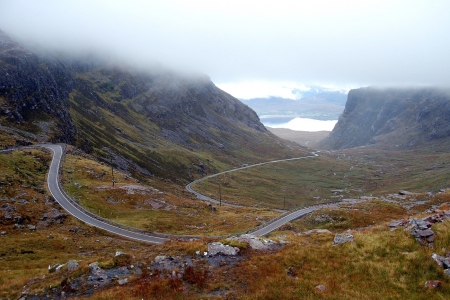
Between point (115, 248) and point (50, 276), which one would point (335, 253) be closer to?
point (50, 276)

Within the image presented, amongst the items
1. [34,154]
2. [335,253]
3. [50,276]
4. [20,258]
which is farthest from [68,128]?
[335,253]

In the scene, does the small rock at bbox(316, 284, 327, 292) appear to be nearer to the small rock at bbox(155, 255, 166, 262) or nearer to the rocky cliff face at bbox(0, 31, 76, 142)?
the small rock at bbox(155, 255, 166, 262)

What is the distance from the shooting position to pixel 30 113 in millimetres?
148250

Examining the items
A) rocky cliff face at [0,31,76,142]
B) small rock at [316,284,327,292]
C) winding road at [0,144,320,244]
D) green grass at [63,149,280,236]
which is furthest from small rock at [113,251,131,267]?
rocky cliff face at [0,31,76,142]

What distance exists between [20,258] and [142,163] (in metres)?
159

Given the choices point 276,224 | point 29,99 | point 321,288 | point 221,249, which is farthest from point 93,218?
point 29,99

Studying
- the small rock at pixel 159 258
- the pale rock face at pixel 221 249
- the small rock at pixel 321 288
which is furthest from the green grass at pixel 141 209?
the small rock at pixel 321 288

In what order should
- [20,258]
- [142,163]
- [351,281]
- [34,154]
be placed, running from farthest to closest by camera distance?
[142,163] < [34,154] < [20,258] < [351,281]

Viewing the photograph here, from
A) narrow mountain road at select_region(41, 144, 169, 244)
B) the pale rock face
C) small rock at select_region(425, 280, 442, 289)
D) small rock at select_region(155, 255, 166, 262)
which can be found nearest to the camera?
small rock at select_region(425, 280, 442, 289)

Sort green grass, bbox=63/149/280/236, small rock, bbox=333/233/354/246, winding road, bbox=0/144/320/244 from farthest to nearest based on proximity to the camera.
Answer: green grass, bbox=63/149/280/236 < winding road, bbox=0/144/320/244 < small rock, bbox=333/233/354/246

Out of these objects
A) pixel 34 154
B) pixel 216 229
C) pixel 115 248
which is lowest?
pixel 216 229

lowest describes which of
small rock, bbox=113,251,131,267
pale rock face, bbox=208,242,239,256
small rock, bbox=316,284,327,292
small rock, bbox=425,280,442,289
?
small rock, bbox=113,251,131,267

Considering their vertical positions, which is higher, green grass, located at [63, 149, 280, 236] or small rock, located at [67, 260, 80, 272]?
small rock, located at [67, 260, 80, 272]

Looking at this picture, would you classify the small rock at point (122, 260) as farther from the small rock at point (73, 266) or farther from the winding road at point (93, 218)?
the winding road at point (93, 218)
